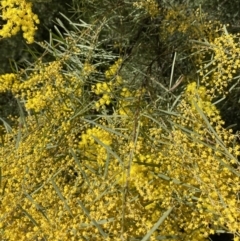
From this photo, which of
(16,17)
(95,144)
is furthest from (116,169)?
(16,17)

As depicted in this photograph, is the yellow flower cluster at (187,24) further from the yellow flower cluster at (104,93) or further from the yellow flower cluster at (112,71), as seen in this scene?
the yellow flower cluster at (104,93)

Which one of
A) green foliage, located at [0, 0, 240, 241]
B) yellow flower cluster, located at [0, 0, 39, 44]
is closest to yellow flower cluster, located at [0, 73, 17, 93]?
green foliage, located at [0, 0, 240, 241]

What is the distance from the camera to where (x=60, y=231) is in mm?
865

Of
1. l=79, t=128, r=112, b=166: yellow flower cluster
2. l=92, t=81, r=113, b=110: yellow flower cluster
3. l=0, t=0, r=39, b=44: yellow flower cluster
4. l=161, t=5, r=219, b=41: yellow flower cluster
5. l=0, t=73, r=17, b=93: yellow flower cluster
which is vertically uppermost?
l=0, t=0, r=39, b=44: yellow flower cluster

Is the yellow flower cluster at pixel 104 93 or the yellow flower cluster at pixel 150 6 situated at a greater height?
the yellow flower cluster at pixel 150 6

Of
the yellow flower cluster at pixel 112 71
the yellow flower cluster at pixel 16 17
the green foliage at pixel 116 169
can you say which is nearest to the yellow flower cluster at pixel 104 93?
the green foliage at pixel 116 169

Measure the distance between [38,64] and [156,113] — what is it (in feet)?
1.23

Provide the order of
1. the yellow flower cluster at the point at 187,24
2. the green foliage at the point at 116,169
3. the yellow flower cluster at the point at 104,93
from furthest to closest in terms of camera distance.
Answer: the yellow flower cluster at the point at 187,24 < the yellow flower cluster at the point at 104,93 < the green foliage at the point at 116,169

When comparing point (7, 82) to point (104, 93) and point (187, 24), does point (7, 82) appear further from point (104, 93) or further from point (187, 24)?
point (187, 24)

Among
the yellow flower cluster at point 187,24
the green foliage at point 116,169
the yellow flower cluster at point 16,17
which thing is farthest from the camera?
the yellow flower cluster at point 187,24

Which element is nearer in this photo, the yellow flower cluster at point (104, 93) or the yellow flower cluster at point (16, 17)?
the yellow flower cluster at point (16, 17)

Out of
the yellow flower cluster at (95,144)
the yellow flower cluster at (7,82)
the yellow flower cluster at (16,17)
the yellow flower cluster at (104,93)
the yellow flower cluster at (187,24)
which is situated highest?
the yellow flower cluster at (16,17)

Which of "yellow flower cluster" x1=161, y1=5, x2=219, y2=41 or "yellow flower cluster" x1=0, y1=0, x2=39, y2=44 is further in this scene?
"yellow flower cluster" x1=161, y1=5, x2=219, y2=41

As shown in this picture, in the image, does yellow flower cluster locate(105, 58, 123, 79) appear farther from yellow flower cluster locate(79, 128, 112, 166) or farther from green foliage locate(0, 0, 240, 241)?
yellow flower cluster locate(79, 128, 112, 166)
